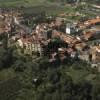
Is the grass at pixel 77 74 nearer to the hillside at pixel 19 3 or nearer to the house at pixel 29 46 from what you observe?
the house at pixel 29 46

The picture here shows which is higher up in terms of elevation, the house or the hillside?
the hillside

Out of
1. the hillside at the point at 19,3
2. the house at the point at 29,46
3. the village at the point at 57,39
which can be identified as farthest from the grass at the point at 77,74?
the hillside at the point at 19,3

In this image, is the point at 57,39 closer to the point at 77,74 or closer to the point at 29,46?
the point at 29,46

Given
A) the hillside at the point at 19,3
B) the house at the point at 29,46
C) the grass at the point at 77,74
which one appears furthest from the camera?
the hillside at the point at 19,3

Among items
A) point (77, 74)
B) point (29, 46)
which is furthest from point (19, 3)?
point (77, 74)

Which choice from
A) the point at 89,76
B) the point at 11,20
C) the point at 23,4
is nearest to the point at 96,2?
the point at 23,4

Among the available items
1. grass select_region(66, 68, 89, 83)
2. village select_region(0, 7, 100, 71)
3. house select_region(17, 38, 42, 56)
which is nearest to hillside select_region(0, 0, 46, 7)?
village select_region(0, 7, 100, 71)

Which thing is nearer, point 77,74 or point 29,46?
point 77,74

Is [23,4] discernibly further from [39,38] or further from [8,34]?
[39,38]

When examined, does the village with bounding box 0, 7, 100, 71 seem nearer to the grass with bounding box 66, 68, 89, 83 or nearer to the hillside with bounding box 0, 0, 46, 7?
the grass with bounding box 66, 68, 89, 83
